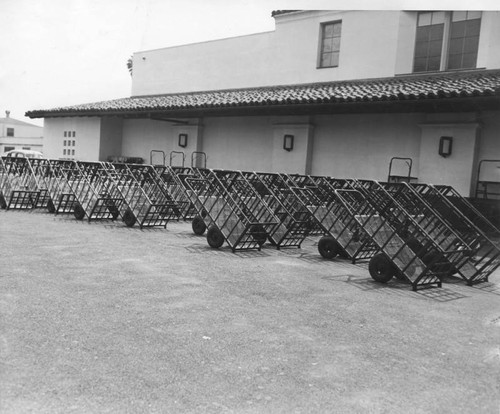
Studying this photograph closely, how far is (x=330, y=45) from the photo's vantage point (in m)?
19.4

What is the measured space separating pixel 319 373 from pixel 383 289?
352 centimetres

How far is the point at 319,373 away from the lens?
13.5ft

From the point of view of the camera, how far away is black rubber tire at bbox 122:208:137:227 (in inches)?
475

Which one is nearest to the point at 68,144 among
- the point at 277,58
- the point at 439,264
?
the point at 277,58

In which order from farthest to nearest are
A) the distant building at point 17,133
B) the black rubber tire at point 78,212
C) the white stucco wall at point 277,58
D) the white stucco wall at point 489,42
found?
1. the distant building at point 17,133
2. the white stucco wall at point 277,58
3. the white stucco wall at point 489,42
4. the black rubber tire at point 78,212

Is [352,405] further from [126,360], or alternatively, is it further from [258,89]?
[258,89]

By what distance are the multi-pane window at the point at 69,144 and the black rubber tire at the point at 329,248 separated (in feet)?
58.4

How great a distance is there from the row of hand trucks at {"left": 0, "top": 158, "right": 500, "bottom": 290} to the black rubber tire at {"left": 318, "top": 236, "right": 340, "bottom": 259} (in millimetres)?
18

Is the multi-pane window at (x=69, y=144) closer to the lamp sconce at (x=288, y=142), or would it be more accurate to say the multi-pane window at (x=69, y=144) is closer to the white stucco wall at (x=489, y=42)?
the lamp sconce at (x=288, y=142)

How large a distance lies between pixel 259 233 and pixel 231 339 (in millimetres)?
5309

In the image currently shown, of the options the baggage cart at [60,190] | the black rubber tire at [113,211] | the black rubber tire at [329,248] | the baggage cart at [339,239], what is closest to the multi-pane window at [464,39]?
the baggage cart at [339,239]

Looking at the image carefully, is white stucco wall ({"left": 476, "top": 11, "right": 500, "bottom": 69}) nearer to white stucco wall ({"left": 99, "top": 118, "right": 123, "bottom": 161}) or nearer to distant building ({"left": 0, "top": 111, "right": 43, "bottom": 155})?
white stucco wall ({"left": 99, "top": 118, "right": 123, "bottom": 161})

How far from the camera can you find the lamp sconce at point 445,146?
13.6m

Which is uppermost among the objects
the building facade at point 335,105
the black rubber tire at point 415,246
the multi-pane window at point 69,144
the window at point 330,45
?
the window at point 330,45
